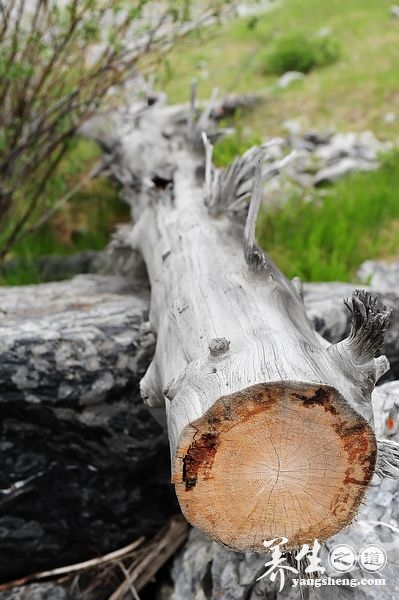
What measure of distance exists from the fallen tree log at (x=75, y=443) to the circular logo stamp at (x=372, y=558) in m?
0.96

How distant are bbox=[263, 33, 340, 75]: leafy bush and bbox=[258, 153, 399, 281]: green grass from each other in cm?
365

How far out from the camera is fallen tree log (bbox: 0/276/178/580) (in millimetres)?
2703

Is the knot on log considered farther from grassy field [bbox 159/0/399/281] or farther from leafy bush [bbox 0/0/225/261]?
leafy bush [bbox 0/0/225/261]

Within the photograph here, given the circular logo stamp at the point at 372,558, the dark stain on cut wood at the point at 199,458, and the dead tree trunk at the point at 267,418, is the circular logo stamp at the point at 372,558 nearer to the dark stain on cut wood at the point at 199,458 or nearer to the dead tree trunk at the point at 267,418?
the dead tree trunk at the point at 267,418

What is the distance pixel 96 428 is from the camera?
2758 mm

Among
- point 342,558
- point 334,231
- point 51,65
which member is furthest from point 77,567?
point 51,65

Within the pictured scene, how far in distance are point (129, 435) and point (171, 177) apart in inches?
56.9

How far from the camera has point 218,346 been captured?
1.86 metres

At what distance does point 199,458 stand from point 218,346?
→ 304 mm

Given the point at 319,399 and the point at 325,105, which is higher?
the point at 325,105

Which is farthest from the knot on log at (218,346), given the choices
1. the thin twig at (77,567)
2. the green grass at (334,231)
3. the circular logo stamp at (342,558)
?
the green grass at (334,231)

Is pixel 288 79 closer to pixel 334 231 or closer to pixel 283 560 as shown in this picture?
pixel 334 231

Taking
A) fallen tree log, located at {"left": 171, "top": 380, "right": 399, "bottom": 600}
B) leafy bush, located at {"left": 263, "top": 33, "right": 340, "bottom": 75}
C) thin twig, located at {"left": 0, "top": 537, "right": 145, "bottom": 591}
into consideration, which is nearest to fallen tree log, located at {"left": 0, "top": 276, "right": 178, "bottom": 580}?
thin twig, located at {"left": 0, "top": 537, "right": 145, "bottom": 591}

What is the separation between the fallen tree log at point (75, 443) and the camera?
2703 millimetres
